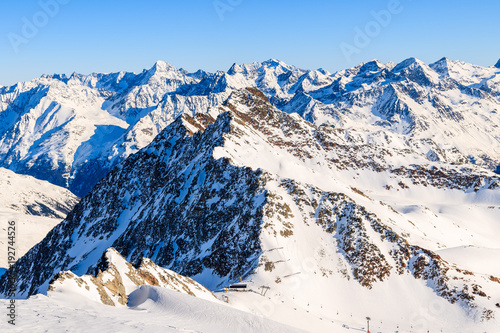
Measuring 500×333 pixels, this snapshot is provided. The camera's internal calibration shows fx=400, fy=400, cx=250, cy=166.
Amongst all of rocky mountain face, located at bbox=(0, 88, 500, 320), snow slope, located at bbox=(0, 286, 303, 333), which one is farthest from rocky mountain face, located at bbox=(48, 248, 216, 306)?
snow slope, located at bbox=(0, 286, 303, 333)

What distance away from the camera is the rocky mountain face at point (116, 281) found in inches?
1961

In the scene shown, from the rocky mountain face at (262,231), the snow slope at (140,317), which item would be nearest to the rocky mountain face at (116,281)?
the rocky mountain face at (262,231)

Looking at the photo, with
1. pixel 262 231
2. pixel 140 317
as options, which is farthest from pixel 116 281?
pixel 262 231

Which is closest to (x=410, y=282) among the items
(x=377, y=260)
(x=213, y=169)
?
(x=377, y=260)

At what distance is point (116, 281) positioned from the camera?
58.6 meters

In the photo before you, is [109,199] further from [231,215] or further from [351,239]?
[351,239]

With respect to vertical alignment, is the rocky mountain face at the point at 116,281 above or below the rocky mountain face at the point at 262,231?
below

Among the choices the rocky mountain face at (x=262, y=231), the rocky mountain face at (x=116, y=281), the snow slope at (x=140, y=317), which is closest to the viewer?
the snow slope at (x=140, y=317)

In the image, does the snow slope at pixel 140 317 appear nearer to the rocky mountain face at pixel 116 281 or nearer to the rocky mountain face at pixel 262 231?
the rocky mountain face at pixel 116 281

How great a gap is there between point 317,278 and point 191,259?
3375 cm

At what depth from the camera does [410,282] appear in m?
93.2

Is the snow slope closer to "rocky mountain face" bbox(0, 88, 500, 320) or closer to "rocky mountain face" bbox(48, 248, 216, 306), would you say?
"rocky mountain face" bbox(48, 248, 216, 306)

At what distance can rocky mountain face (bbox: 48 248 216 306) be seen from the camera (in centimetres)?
4981

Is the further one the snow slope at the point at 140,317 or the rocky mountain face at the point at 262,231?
the rocky mountain face at the point at 262,231
